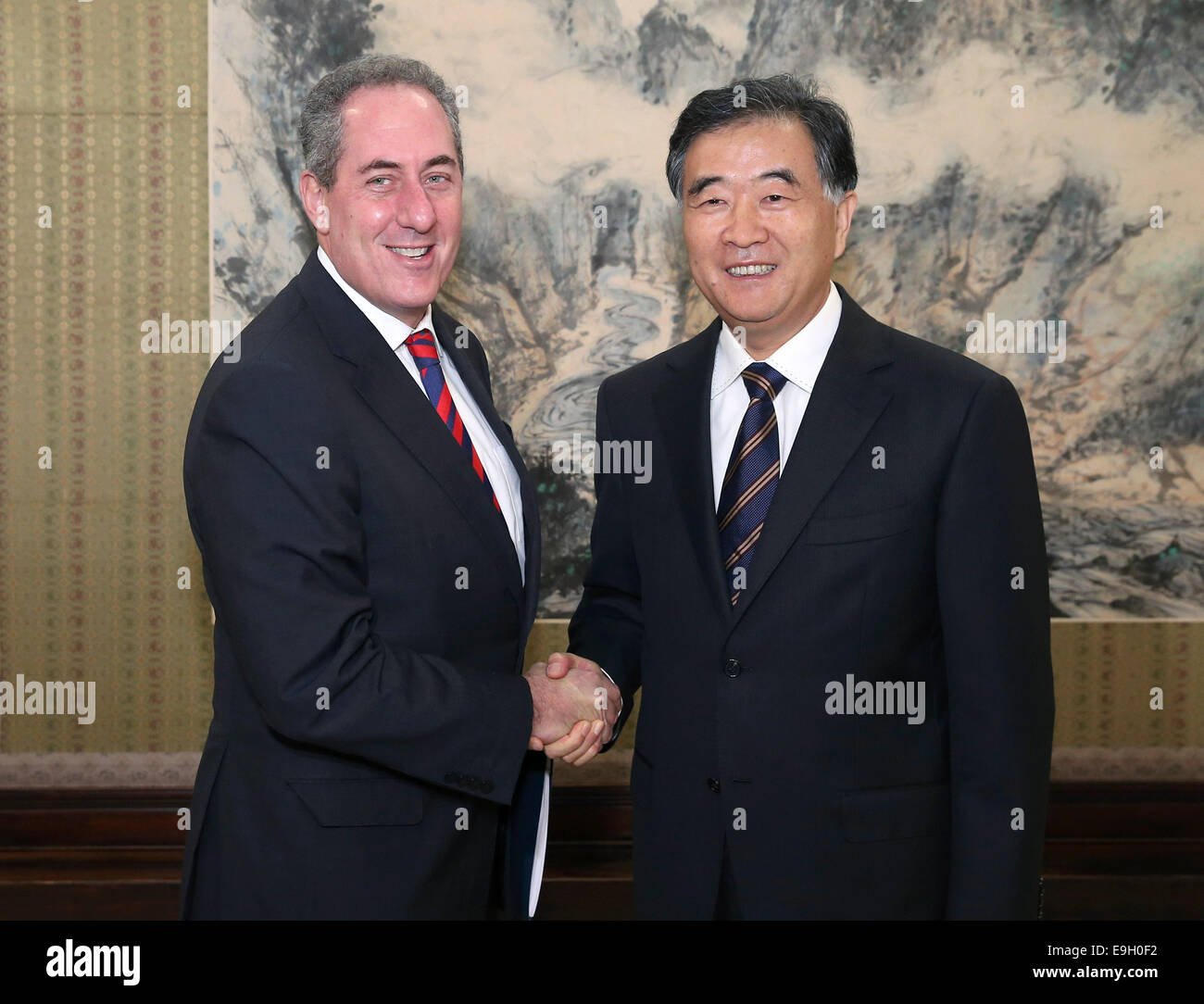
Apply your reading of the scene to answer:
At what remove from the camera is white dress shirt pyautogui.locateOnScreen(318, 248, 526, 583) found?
197cm

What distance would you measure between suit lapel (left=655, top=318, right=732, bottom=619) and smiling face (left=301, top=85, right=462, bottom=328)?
0.46 meters

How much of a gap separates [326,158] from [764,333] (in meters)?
0.82

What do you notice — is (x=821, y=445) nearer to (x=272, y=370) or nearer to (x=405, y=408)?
(x=405, y=408)

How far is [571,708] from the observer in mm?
2008

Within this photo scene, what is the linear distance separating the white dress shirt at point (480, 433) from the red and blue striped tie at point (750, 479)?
37 cm

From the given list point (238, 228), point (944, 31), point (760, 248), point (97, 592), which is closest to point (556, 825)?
point (97, 592)

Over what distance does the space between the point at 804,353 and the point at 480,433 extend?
1.97 feet

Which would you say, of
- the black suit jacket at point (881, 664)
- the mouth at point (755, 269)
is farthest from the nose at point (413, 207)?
the black suit jacket at point (881, 664)

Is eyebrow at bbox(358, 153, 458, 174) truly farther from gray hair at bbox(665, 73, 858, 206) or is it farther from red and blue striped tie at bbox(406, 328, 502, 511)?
gray hair at bbox(665, 73, 858, 206)

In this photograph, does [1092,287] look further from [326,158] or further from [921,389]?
[326,158]

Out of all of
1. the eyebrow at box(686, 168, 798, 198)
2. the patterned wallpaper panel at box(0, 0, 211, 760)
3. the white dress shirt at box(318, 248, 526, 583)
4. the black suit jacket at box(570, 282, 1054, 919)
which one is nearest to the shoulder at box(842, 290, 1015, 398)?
the black suit jacket at box(570, 282, 1054, 919)

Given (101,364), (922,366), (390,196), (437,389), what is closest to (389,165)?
(390,196)

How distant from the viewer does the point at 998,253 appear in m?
3.75

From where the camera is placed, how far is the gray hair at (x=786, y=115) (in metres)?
1.87
